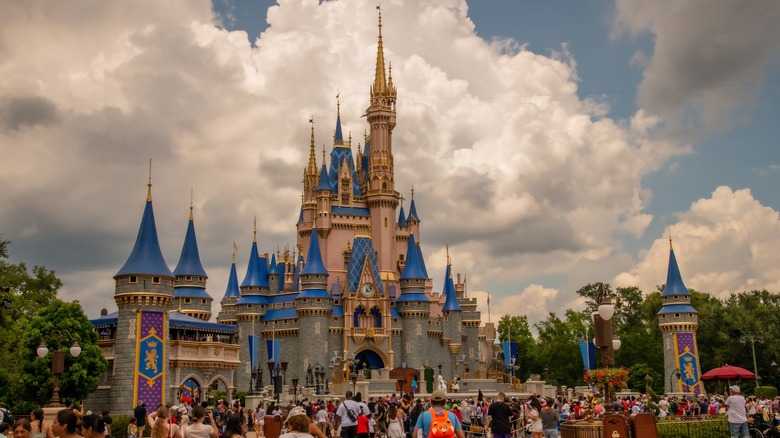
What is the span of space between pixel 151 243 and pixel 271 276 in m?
31.0

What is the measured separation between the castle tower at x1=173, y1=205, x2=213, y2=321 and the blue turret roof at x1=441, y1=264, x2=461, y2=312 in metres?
22.8

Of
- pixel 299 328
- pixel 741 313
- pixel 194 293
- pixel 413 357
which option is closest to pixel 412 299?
pixel 413 357

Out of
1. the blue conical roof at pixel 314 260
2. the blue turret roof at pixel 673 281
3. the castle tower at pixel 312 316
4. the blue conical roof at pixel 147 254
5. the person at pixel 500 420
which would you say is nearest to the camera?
the person at pixel 500 420

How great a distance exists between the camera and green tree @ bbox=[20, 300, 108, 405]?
136 feet

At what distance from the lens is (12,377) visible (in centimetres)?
4544

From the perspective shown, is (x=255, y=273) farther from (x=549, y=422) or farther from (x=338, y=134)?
(x=549, y=422)

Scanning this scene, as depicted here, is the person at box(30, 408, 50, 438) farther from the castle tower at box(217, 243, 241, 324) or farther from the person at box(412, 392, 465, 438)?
the castle tower at box(217, 243, 241, 324)

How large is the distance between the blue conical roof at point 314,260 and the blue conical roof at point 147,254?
23337 millimetres

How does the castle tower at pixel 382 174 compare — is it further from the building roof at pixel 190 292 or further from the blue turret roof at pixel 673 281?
the blue turret roof at pixel 673 281

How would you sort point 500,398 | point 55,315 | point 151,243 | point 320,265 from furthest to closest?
point 320,265 < point 151,243 < point 55,315 < point 500,398

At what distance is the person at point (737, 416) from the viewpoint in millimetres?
19875

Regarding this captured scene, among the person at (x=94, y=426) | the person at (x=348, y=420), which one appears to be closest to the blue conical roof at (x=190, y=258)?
the person at (x=348, y=420)

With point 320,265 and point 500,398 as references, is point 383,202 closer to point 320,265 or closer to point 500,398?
point 320,265

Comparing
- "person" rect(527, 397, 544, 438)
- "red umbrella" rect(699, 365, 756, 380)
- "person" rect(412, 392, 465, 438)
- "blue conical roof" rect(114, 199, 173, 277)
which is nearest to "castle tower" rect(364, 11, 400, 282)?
"blue conical roof" rect(114, 199, 173, 277)
